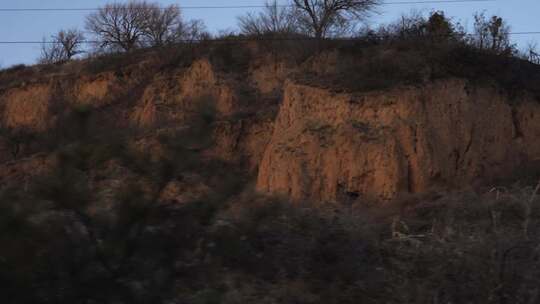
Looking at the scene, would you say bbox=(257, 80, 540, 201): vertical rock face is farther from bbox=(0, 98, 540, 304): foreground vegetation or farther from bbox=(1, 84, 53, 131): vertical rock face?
bbox=(1, 84, 53, 131): vertical rock face

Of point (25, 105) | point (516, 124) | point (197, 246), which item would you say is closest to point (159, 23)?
point (25, 105)

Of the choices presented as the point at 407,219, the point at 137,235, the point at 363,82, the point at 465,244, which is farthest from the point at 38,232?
the point at 363,82

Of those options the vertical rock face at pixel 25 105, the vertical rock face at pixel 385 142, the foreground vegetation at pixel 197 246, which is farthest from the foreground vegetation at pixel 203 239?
the vertical rock face at pixel 25 105

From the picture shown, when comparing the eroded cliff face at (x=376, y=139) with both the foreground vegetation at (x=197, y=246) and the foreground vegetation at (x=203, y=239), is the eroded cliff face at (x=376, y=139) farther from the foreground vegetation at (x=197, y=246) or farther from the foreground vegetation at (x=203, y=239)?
the foreground vegetation at (x=197, y=246)

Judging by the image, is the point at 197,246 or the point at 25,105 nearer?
the point at 197,246

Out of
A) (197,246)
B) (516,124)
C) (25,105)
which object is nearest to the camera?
(197,246)

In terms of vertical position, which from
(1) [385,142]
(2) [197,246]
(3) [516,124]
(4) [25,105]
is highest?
(4) [25,105]

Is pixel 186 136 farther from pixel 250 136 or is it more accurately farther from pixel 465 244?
pixel 250 136

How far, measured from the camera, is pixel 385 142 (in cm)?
2070

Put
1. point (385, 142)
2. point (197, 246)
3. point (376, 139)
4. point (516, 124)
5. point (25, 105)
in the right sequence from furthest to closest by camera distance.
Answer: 1. point (25, 105)
2. point (516, 124)
3. point (376, 139)
4. point (385, 142)
5. point (197, 246)

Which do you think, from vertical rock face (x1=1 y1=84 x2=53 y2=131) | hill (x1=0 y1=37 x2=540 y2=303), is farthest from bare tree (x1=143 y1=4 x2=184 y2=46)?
hill (x1=0 y1=37 x2=540 y2=303)

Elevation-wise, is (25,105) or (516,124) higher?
(25,105)

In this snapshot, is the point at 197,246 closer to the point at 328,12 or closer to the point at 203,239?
the point at 203,239

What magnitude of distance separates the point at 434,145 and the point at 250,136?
6079mm
